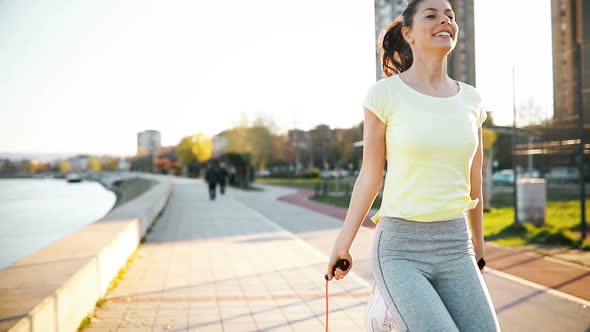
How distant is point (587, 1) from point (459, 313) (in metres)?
23.9

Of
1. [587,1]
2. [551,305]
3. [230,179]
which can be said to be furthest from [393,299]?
[230,179]

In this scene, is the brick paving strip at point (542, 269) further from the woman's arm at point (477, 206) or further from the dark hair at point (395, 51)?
the dark hair at point (395, 51)

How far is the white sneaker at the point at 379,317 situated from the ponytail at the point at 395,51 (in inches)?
38.6

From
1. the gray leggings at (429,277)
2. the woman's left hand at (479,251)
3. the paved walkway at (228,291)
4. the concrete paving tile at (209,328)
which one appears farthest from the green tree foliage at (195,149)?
the gray leggings at (429,277)

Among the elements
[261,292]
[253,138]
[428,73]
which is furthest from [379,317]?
[253,138]

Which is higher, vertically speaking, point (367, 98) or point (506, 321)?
point (367, 98)

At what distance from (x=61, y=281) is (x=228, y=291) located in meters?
2.38

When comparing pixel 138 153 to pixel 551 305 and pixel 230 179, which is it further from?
pixel 551 305

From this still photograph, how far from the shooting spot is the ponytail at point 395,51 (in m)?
2.59

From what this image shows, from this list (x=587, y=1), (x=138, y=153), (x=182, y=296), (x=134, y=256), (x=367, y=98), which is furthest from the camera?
(x=138, y=153)

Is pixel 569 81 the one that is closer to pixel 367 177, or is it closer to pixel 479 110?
pixel 479 110

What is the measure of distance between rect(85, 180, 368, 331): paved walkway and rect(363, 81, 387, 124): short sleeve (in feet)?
10.3

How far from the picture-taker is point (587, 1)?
22.6 m

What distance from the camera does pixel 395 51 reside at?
104 inches
